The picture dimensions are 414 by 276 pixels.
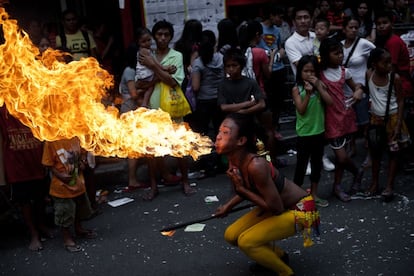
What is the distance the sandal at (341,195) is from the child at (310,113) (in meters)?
0.23

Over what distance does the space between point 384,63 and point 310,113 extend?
1.00 meters

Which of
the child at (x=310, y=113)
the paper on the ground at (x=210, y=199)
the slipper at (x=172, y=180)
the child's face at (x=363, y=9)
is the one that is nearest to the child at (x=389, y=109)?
the child at (x=310, y=113)

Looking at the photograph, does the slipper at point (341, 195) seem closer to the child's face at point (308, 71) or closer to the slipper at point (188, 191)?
the child's face at point (308, 71)

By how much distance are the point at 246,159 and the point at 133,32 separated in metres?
4.71

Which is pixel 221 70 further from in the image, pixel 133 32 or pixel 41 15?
pixel 41 15

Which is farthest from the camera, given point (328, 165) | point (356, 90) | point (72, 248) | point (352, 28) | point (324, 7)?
point (324, 7)

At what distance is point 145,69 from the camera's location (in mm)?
6902

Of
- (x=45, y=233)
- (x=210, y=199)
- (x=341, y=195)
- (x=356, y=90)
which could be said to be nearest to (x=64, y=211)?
(x=45, y=233)

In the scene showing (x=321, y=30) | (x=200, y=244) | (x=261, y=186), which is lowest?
(x=200, y=244)

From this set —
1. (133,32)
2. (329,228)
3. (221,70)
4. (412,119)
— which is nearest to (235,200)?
(329,228)

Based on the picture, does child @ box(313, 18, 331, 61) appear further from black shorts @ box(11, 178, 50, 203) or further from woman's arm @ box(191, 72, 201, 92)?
black shorts @ box(11, 178, 50, 203)

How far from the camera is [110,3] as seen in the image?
31.2 feet

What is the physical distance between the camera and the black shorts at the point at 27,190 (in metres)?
5.91

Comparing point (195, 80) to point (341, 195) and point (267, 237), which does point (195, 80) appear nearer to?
point (341, 195)
